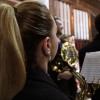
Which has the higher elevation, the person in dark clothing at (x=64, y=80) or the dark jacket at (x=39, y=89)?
the dark jacket at (x=39, y=89)

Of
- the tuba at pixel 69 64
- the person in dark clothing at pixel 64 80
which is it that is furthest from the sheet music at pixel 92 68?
the person in dark clothing at pixel 64 80

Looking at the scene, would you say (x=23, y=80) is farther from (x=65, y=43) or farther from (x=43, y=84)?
(x=65, y=43)

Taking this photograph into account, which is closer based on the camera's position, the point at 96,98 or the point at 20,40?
the point at 20,40

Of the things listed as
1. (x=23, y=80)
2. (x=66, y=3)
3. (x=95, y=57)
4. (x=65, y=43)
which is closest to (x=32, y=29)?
(x=23, y=80)

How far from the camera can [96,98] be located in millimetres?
2473

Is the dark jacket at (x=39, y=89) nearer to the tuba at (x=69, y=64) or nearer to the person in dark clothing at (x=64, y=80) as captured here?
the tuba at (x=69, y=64)

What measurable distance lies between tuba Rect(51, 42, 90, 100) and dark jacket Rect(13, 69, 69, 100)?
1.10 metres

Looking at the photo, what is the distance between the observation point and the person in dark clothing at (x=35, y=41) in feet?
3.20

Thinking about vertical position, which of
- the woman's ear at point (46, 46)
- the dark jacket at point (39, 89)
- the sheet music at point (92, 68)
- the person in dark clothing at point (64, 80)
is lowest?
the person in dark clothing at point (64, 80)

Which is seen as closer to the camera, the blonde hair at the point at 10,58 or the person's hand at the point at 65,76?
the blonde hair at the point at 10,58

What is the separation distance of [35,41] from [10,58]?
11 centimetres

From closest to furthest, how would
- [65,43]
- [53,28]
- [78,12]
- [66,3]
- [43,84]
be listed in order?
[43,84], [53,28], [65,43], [66,3], [78,12]

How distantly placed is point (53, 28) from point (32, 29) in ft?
0.32

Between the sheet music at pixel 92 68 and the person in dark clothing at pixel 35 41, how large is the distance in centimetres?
114
